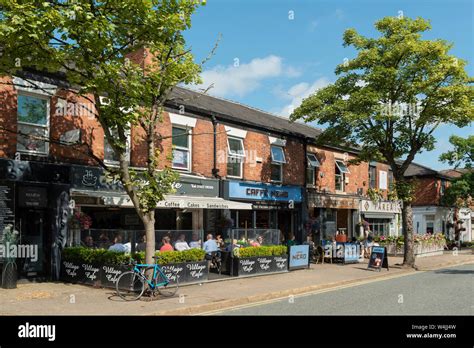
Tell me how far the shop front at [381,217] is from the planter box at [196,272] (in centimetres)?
1585

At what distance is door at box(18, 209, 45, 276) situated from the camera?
46.2 feet

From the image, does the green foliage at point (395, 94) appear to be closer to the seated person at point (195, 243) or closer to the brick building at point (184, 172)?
the brick building at point (184, 172)

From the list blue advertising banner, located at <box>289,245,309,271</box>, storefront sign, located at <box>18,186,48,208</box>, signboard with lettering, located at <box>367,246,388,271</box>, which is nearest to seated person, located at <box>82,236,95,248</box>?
storefront sign, located at <box>18,186,48,208</box>

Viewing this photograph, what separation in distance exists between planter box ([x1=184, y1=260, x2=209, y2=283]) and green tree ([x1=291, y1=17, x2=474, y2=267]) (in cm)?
866

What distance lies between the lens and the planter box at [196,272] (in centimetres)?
1441

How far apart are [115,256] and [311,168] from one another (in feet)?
47.3

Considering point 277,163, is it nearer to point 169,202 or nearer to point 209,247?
point 209,247

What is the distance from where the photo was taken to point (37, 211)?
1459 cm

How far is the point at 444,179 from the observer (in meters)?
43.4

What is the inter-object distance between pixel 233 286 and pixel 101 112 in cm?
608

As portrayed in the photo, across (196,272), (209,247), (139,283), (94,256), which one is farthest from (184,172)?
(139,283)

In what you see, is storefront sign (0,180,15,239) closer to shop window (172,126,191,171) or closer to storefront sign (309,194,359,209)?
shop window (172,126,191,171)
